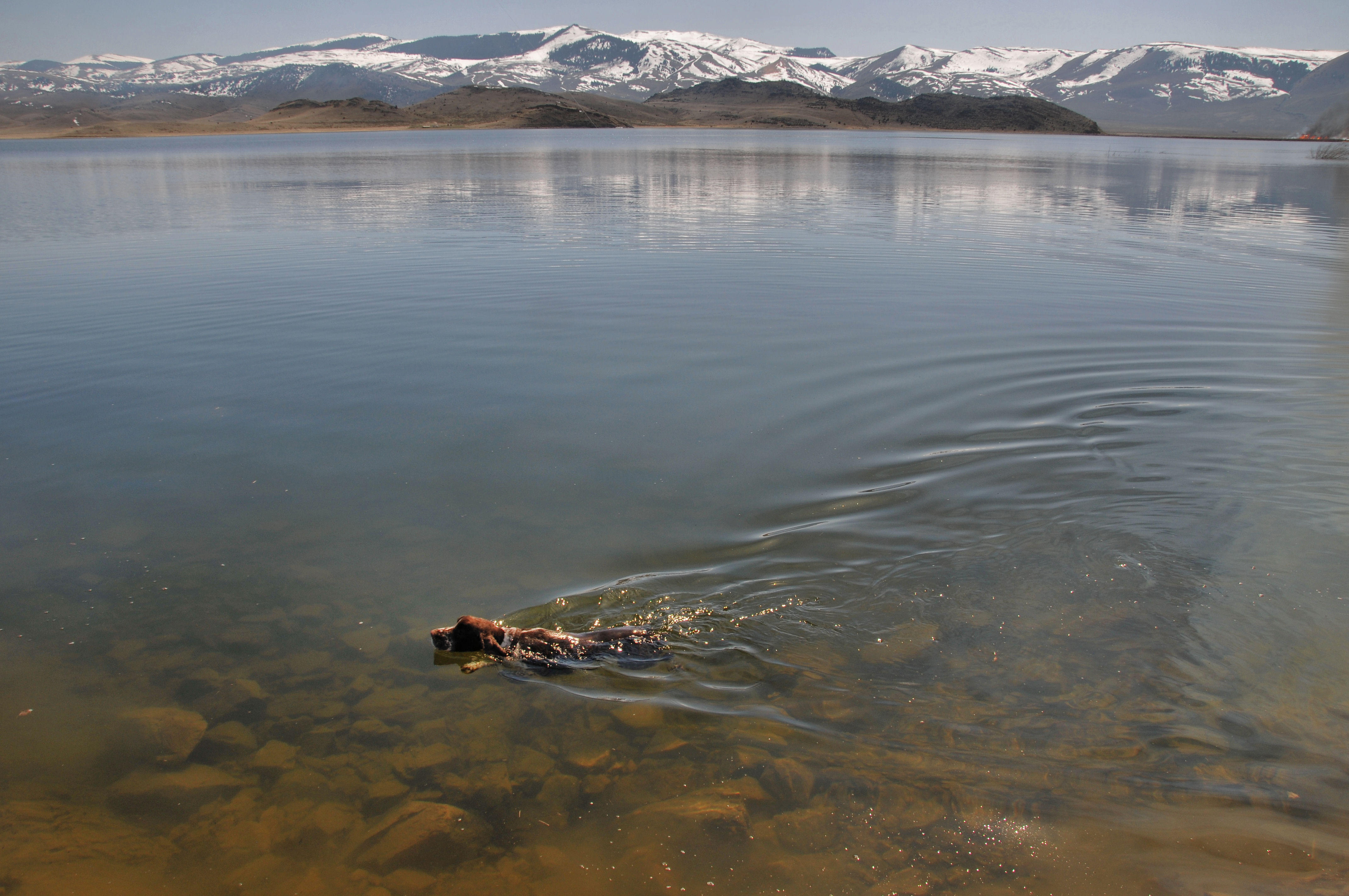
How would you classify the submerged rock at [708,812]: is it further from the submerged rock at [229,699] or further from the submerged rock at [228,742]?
the submerged rock at [229,699]

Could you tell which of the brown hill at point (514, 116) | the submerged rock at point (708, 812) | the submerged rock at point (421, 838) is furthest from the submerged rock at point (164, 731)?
the brown hill at point (514, 116)

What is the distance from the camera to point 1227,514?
699cm

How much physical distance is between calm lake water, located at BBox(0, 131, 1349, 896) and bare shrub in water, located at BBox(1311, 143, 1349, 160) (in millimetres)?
92337

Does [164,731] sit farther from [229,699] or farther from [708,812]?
[708,812]

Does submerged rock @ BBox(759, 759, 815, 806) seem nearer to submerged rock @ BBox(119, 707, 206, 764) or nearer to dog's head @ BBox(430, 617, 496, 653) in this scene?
dog's head @ BBox(430, 617, 496, 653)

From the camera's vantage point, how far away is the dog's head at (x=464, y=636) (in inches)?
209

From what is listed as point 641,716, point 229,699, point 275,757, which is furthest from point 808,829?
point 229,699

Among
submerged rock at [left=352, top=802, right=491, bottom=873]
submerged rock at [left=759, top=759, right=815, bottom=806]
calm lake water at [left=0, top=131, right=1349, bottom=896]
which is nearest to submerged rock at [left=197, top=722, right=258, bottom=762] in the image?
calm lake water at [left=0, top=131, right=1349, bottom=896]

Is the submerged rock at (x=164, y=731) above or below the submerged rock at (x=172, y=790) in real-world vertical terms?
above

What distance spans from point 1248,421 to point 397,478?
9669 mm

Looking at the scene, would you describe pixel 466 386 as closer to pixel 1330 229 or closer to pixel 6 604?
pixel 6 604

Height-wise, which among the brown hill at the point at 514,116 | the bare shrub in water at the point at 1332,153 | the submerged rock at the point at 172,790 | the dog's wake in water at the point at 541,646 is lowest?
the submerged rock at the point at 172,790

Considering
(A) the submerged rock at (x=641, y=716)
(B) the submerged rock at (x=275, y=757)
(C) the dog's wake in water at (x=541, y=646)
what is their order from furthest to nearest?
(C) the dog's wake in water at (x=541, y=646) < (A) the submerged rock at (x=641, y=716) < (B) the submerged rock at (x=275, y=757)

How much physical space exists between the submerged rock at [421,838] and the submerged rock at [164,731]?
1.45m
